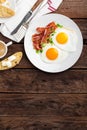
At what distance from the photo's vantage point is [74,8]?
5.05ft

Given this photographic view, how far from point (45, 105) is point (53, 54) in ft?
0.62

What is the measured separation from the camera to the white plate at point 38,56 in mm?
1479

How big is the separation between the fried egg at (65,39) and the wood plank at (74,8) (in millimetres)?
74

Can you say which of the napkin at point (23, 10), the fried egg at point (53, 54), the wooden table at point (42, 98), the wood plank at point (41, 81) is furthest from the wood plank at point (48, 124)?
the napkin at point (23, 10)

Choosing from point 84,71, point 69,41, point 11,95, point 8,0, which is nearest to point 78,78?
point 84,71

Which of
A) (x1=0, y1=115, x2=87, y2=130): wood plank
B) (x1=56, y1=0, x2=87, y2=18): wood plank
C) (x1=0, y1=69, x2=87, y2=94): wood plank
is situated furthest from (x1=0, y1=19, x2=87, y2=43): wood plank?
(x1=0, y1=115, x2=87, y2=130): wood plank

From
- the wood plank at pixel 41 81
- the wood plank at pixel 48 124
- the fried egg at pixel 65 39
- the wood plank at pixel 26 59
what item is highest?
the fried egg at pixel 65 39

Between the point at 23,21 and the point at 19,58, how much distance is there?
0.46ft

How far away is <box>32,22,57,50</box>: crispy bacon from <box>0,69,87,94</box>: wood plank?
0.33ft

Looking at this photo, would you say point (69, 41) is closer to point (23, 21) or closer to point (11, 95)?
point (23, 21)

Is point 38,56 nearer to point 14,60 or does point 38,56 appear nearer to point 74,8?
Answer: point 14,60

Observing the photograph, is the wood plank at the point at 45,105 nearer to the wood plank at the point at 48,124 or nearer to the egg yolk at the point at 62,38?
the wood plank at the point at 48,124

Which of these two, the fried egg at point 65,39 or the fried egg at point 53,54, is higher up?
the fried egg at point 65,39

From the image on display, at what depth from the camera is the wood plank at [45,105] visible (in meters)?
1.47
